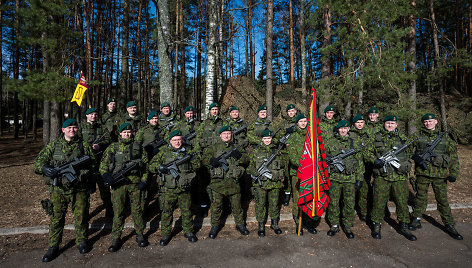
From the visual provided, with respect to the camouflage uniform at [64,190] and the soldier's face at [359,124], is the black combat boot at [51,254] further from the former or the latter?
the soldier's face at [359,124]

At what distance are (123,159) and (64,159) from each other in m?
0.84

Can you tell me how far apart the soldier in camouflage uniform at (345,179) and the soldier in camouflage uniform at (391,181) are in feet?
1.13

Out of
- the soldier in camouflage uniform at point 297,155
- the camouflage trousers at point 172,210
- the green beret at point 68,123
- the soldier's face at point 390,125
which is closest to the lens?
the green beret at point 68,123

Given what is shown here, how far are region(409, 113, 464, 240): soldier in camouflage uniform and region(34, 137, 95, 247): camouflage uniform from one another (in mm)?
6007

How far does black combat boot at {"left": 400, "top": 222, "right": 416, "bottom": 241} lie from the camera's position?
413 cm

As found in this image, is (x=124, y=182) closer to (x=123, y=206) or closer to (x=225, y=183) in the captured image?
(x=123, y=206)

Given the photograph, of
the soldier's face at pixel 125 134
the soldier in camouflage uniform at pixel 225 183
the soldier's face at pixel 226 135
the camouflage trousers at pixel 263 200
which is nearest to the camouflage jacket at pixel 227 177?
the soldier in camouflage uniform at pixel 225 183

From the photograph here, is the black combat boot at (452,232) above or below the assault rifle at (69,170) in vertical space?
below

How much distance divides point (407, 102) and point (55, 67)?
40.1ft

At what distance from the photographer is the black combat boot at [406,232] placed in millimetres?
4132

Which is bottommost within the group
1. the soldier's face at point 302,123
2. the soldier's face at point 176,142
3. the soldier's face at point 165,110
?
the soldier's face at point 176,142

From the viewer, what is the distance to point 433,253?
369cm

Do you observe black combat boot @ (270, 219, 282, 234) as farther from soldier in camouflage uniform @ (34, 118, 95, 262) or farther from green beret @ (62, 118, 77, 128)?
green beret @ (62, 118, 77, 128)

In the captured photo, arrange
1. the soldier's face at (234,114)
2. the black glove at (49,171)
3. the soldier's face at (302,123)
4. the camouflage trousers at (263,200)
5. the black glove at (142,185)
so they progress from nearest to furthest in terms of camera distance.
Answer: the black glove at (49,171), the black glove at (142,185), the camouflage trousers at (263,200), the soldier's face at (302,123), the soldier's face at (234,114)
